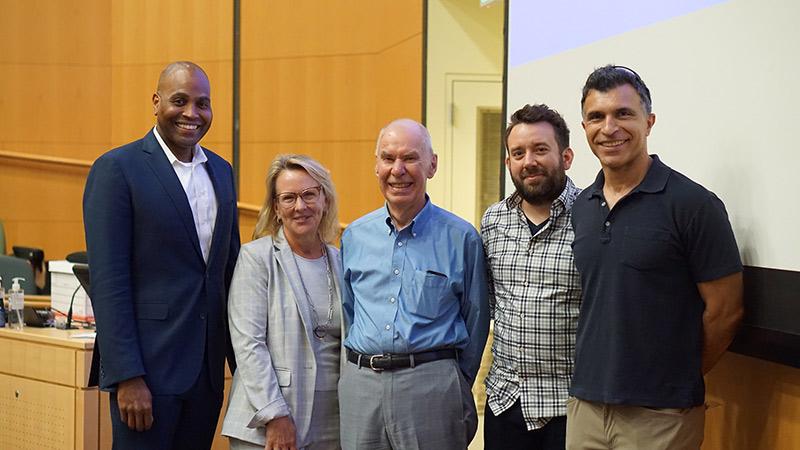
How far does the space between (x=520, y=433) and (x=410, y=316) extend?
417 millimetres

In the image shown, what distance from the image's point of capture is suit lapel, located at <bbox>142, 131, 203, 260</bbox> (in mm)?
2605

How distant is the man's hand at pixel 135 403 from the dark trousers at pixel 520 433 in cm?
91

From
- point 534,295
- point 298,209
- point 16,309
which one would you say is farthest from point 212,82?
point 534,295

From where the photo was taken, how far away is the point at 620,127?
7.11 feet

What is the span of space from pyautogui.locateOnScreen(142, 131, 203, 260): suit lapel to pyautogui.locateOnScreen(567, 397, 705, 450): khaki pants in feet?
3.79

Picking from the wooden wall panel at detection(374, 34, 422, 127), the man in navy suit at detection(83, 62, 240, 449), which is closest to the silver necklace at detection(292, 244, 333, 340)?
the man in navy suit at detection(83, 62, 240, 449)

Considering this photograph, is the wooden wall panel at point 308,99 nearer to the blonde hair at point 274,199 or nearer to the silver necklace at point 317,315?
the blonde hair at point 274,199

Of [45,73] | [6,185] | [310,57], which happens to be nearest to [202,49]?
[310,57]

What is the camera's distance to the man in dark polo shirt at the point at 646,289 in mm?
2088

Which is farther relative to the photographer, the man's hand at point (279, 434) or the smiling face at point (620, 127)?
the man's hand at point (279, 434)

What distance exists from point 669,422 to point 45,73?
7686 millimetres

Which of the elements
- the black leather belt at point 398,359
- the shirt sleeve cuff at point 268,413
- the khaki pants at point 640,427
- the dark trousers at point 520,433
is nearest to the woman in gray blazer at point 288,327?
the shirt sleeve cuff at point 268,413

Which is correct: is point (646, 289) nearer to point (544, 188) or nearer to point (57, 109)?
point (544, 188)

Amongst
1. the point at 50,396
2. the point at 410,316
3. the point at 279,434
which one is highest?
the point at 410,316
